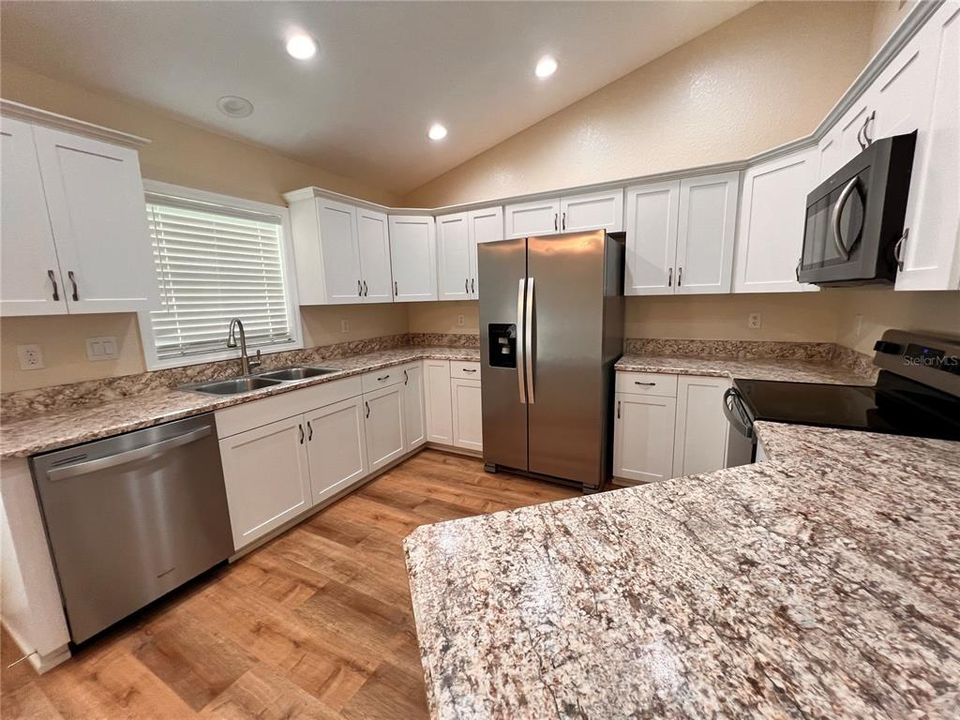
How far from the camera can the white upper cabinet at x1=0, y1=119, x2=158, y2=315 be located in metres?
1.54

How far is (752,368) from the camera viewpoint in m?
2.44

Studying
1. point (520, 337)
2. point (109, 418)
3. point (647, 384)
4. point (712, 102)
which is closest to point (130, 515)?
point (109, 418)

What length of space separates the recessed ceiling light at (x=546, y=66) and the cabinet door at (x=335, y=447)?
104 inches

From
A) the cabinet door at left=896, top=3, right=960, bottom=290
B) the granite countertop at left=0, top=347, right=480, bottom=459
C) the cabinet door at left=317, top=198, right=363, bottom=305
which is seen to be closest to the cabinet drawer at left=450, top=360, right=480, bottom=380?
the cabinet door at left=317, top=198, right=363, bottom=305

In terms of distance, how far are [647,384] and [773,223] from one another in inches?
48.4

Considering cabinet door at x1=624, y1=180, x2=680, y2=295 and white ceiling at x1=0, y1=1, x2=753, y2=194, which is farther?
cabinet door at x1=624, y1=180, x2=680, y2=295

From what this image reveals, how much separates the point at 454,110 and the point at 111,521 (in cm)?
316

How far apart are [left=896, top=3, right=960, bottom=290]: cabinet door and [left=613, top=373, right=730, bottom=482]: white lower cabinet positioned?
4.42 feet

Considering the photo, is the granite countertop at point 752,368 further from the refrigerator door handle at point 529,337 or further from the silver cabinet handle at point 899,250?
the silver cabinet handle at point 899,250

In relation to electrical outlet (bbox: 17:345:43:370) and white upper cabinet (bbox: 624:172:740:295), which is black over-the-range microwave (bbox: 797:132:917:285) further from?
electrical outlet (bbox: 17:345:43:370)

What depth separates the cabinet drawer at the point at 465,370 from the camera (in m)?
3.31

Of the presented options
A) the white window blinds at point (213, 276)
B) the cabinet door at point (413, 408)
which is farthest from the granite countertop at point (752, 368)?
the white window blinds at point (213, 276)

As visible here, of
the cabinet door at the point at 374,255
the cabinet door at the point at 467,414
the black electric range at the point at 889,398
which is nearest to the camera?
the black electric range at the point at 889,398

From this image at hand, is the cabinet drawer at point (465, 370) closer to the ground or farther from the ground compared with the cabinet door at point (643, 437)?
farther from the ground
